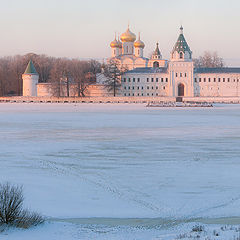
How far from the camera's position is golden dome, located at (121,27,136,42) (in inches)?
3137

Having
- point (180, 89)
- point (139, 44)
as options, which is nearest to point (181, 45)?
point (180, 89)

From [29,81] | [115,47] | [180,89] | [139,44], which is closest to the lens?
[180,89]

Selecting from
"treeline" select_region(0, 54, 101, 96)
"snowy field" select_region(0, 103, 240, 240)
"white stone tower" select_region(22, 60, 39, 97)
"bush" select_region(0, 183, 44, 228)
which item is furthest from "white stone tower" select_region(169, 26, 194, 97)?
"bush" select_region(0, 183, 44, 228)

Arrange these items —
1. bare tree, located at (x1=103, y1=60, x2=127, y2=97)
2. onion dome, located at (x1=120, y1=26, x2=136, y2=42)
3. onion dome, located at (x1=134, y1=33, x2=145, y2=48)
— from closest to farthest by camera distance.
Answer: bare tree, located at (x1=103, y1=60, x2=127, y2=97) → onion dome, located at (x1=120, y1=26, x2=136, y2=42) → onion dome, located at (x1=134, y1=33, x2=145, y2=48)

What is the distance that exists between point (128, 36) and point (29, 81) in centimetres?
1985

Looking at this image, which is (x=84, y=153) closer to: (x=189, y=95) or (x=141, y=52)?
(x=189, y=95)

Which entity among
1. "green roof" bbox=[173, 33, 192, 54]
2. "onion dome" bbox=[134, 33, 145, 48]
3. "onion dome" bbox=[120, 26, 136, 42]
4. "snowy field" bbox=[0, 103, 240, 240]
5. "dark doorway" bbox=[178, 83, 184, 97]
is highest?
"onion dome" bbox=[120, 26, 136, 42]

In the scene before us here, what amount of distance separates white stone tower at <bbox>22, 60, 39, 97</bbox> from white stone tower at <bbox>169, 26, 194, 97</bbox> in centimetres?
2135

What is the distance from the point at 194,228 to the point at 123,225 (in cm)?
114

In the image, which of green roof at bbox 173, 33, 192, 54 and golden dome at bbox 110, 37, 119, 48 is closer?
green roof at bbox 173, 33, 192, 54

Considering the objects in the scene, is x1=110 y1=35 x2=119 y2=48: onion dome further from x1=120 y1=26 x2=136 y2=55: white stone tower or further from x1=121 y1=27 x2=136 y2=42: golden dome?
x1=121 y1=27 x2=136 y2=42: golden dome

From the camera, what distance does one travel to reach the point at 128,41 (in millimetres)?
80938

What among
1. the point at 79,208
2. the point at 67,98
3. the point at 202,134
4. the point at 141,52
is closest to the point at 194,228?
the point at 79,208

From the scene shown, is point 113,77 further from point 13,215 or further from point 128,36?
point 13,215
